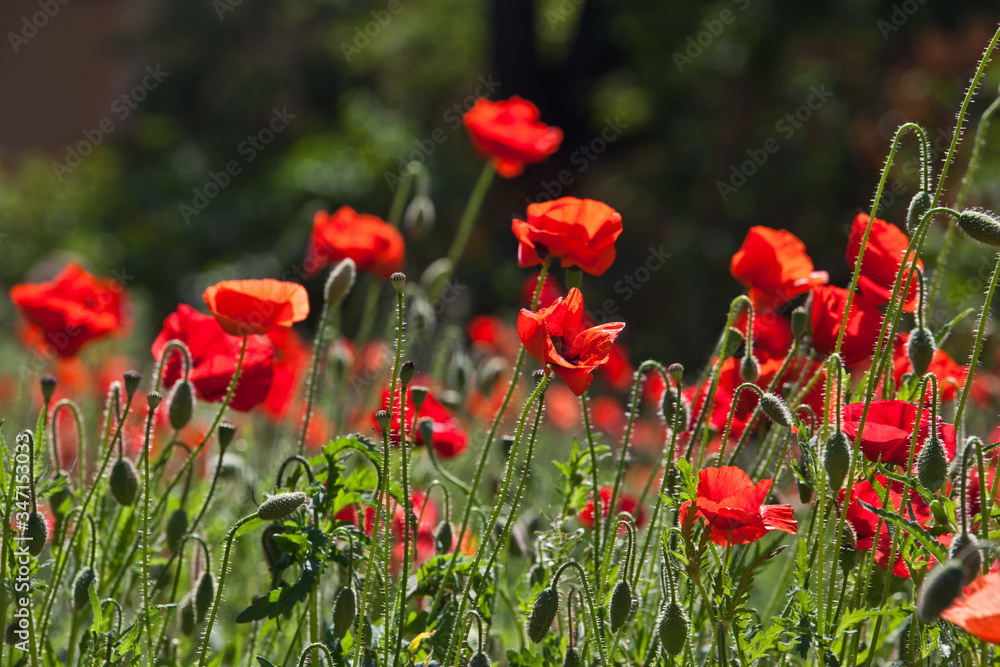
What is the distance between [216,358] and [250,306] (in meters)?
0.27

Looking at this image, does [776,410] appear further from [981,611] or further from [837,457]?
[981,611]

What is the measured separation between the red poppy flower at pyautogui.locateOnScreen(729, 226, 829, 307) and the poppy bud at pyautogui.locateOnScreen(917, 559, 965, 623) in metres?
0.76

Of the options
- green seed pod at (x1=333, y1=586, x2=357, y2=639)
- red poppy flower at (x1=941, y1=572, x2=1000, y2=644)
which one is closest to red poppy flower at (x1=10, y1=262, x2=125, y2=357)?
green seed pod at (x1=333, y1=586, x2=357, y2=639)

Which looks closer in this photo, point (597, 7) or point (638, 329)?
point (638, 329)

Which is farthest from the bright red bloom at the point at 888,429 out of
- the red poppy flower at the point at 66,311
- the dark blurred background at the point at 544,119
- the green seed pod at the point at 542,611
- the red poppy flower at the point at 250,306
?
the dark blurred background at the point at 544,119

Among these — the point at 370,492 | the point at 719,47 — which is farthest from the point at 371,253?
the point at 719,47

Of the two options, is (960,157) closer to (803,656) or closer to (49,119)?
(803,656)

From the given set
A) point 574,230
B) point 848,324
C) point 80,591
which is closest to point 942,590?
point 848,324

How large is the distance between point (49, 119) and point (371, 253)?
13551 mm

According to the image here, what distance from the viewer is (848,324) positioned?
1413 millimetres

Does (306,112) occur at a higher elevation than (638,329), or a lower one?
higher

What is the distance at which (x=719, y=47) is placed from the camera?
28.8 feet

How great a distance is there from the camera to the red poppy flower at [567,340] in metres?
1.09

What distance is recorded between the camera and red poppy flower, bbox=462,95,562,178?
2.23m
